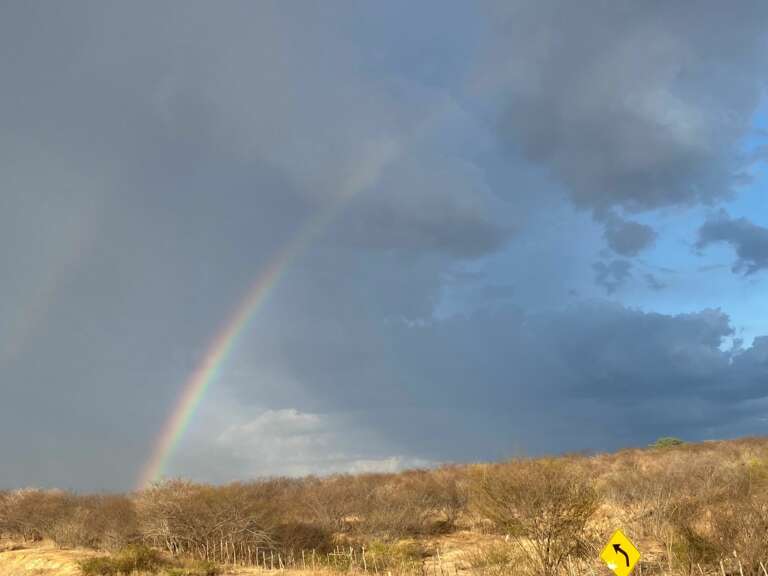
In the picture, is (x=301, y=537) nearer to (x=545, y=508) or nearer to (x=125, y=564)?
(x=125, y=564)

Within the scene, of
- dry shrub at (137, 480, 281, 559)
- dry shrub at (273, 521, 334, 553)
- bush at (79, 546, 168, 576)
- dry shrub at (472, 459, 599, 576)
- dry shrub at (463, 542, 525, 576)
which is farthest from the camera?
dry shrub at (273, 521, 334, 553)

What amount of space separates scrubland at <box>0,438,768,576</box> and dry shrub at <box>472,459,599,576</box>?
40 mm

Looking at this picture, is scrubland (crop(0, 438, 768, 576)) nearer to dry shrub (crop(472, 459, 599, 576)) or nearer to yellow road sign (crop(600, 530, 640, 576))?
dry shrub (crop(472, 459, 599, 576))

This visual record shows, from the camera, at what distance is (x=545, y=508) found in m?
19.1

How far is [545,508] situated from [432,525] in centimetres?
2040

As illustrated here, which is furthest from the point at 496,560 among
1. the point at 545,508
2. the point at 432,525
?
the point at 432,525

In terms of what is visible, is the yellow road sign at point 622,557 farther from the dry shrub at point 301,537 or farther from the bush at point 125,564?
the dry shrub at point 301,537

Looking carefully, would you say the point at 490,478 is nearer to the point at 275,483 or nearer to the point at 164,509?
the point at 164,509

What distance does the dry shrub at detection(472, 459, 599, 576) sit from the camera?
1908 centimetres

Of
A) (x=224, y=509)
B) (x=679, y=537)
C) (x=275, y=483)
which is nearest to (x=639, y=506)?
(x=679, y=537)

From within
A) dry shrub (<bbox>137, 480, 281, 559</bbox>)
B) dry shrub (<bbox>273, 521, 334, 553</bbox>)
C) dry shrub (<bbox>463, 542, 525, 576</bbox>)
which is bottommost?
dry shrub (<bbox>463, 542, 525, 576</bbox>)

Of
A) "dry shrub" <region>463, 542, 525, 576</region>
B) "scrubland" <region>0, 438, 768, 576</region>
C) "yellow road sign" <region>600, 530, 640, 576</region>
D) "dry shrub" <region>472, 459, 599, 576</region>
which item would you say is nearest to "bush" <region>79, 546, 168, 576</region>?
"scrubland" <region>0, 438, 768, 576</region>

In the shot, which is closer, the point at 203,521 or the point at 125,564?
the point at 125,564

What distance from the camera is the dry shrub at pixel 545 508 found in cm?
1908
